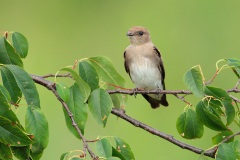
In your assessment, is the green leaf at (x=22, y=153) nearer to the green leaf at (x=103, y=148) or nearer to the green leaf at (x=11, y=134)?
the green leaf at (x=11, y=134)

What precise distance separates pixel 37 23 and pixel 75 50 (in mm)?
1194

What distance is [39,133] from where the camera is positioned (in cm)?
239

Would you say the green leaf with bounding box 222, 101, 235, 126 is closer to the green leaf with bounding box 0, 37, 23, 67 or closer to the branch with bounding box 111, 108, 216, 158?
the branch with bounding box 111, 108, 216, 158

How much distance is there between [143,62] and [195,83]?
2.23 meters

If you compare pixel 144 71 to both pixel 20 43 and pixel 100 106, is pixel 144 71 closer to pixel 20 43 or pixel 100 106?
pixel 20 43

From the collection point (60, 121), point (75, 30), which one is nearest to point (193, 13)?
point (75, 30)

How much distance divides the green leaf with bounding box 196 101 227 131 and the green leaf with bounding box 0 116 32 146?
632 millimetres

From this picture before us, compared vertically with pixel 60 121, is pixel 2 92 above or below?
above

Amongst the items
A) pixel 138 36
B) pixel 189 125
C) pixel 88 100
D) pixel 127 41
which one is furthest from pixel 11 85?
pixel 127 41

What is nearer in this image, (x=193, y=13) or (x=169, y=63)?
(x=169, y=63)

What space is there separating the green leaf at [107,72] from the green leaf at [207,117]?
355mm

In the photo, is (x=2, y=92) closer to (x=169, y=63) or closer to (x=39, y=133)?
(x=39, y=133)

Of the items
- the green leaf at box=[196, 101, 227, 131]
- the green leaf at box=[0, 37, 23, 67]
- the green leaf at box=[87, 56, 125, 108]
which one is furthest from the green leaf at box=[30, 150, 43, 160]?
the green leaf at box=[196, 101, 227, 131]

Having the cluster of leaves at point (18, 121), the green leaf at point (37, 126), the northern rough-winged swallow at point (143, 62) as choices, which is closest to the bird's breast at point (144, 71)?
the northern rough-winged swallow at point (143, 62)
